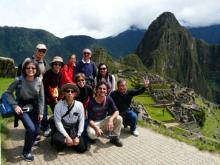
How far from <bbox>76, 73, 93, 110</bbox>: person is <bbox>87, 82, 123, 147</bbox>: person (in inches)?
14.1

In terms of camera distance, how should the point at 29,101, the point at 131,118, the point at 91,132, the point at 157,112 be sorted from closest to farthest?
the point at 29,101, the point at 91,132, the point at 131,118, the point at 157,112

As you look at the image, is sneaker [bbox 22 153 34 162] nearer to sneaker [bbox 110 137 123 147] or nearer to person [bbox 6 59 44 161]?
person [bbox 6 59 44 161]

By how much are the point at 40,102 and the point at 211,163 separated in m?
4.40

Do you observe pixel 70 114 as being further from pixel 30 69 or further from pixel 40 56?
pixel 40 56

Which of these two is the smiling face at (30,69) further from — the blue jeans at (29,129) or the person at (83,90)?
the person at (83,90)

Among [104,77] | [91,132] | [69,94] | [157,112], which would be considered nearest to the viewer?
[69,94]

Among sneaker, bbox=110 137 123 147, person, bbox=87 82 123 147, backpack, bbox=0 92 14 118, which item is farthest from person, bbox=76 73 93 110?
backpack, bbox=0 92 14 118

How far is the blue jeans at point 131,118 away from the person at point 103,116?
103 cm

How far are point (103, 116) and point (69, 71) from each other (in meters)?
1.63

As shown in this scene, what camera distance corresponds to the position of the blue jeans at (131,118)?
380 inches

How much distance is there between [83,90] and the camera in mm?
8680

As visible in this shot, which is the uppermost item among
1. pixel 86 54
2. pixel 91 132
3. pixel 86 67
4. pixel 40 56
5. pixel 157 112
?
pixel 86 54

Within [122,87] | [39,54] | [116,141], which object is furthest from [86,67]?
[116,141]

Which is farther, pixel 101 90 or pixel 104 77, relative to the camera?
pixel 104 77
